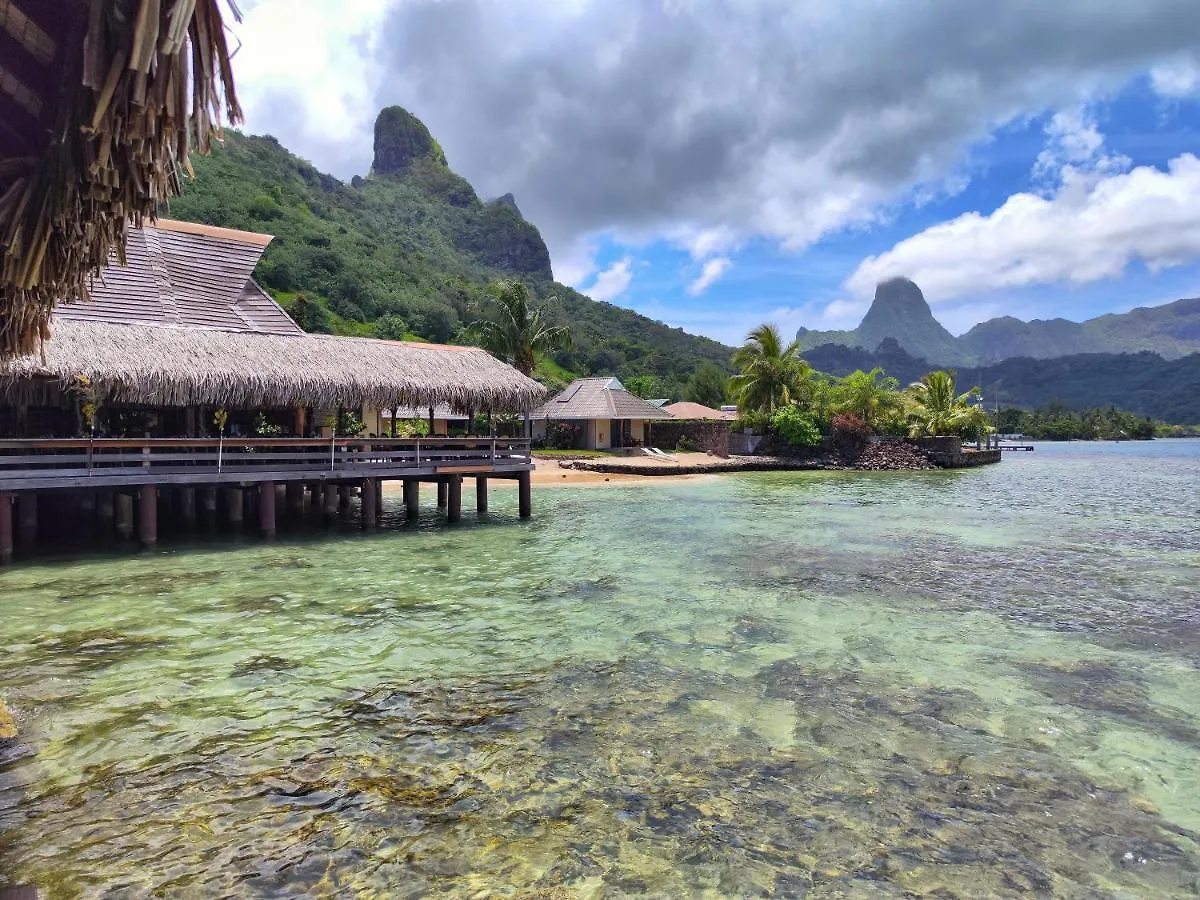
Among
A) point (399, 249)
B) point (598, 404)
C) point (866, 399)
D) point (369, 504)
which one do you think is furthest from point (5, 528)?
point (399, 249)

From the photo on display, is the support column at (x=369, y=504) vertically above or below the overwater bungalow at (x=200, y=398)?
below

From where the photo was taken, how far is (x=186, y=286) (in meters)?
15.4

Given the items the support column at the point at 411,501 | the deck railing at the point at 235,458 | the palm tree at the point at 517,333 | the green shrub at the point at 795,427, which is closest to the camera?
the deck railing at the point at 235,458

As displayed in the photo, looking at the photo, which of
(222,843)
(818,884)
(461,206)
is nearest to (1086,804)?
(818,884)

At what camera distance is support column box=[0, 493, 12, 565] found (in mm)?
10906

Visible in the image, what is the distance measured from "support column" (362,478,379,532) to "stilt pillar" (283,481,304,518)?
2846 mm

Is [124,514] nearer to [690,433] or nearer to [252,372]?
[252,372]

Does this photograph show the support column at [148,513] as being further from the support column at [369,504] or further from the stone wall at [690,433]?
the stone wall at [690,433]

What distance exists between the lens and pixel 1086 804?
443cm

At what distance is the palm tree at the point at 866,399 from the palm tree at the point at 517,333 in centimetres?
1524

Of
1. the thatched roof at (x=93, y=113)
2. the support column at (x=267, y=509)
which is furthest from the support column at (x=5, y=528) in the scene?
the thatched roof at (x=93, y=113)

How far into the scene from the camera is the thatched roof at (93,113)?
2611mm

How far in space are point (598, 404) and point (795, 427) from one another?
393 inches

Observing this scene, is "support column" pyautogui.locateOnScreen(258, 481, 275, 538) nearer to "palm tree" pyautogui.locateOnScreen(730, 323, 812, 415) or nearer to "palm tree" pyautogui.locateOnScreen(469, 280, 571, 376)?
"palm tree" pyautogui.locateOnScreen(469, 280, 571, 376)
